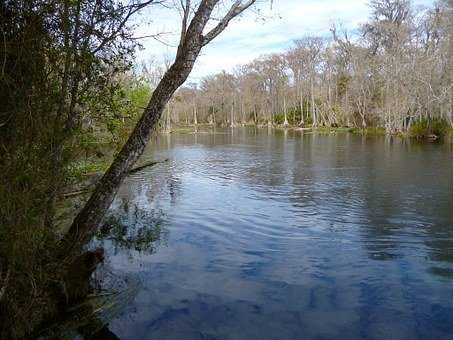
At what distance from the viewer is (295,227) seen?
1333 centimetres

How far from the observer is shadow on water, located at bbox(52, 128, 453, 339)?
7418 mm

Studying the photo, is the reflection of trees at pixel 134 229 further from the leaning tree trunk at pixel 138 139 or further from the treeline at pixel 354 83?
the treeline at pixel 354 83

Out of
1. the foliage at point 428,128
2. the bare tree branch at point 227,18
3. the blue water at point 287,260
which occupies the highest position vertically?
the bare tree branch at point 227,18

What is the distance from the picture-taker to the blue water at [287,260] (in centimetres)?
741

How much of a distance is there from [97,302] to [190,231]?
18.4 ft

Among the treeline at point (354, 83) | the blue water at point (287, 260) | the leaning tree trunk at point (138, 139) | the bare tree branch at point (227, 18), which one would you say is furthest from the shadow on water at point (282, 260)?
the treeline at point (354, 83)

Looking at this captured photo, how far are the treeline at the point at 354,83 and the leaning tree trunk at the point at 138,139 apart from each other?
36536 mm

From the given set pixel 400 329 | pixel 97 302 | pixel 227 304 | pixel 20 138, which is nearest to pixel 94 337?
pixel 97 302

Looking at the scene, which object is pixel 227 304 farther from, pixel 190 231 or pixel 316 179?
pixel 316 179

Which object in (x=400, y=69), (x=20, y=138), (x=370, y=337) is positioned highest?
(x=400, y=69)

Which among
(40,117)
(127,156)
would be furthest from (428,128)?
(40,117)

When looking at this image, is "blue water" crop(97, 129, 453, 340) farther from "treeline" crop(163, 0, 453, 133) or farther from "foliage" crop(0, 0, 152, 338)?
"treeline" crop(163, 0, 453, 133)

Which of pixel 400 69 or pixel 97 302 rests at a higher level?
pixel 400 69

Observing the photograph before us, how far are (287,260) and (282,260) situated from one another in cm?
12
